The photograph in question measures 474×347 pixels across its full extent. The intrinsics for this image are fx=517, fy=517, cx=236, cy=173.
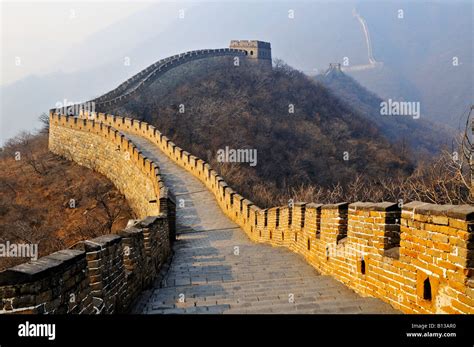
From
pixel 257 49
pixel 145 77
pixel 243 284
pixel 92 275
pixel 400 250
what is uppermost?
pixel 257 49

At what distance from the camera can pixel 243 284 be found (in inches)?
251

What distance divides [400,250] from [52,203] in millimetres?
22282

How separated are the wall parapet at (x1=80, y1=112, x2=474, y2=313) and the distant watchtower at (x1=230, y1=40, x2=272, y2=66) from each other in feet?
158

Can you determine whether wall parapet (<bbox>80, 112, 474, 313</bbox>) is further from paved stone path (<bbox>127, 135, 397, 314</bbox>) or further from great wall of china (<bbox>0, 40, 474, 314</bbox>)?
paved stone path (<bbox>127, 135, 397, 314</bbox>)

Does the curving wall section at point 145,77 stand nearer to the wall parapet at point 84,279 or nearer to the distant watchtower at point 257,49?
the distant watchtower at point 257,49

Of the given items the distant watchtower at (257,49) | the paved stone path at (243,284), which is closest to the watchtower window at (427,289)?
the paved stone path at (243,284)

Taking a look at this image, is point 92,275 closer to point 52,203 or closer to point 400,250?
→ point 400,250

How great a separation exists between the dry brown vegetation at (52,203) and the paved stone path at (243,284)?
698 centimetres

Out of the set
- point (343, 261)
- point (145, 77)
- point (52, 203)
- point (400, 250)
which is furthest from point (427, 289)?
point (145, 77)

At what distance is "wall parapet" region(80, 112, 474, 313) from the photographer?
3395 mm

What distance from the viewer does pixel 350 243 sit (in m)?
5.40

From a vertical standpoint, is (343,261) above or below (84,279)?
below
